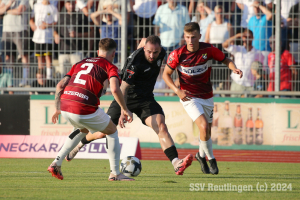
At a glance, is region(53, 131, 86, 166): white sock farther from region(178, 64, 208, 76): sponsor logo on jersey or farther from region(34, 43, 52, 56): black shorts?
region(34, 43, 52, 56): black shorts

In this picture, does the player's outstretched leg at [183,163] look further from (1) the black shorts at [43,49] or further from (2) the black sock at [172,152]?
(1) the black shorts at [43,49]

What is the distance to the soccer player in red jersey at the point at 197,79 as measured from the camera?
22.5ft

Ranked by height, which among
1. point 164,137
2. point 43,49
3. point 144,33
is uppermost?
point 144,33

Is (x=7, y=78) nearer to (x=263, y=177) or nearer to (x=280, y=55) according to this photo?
(x=280, y=55)

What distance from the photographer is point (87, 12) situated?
1192 cm

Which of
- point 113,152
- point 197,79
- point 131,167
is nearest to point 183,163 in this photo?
point 131,167

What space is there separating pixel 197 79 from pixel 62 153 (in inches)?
95.3

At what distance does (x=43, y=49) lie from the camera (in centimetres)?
1215

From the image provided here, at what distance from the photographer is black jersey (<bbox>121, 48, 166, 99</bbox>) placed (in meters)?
6.81

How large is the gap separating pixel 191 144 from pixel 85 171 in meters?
5.44

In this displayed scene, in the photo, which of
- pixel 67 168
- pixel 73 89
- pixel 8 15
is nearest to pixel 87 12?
pixel 8 15

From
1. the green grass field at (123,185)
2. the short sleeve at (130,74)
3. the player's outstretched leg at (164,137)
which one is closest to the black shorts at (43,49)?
the green grass field at (123,185)

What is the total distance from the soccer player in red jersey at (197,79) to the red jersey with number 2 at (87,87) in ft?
5.13

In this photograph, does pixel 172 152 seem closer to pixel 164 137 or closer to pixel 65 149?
pixel 164 137
